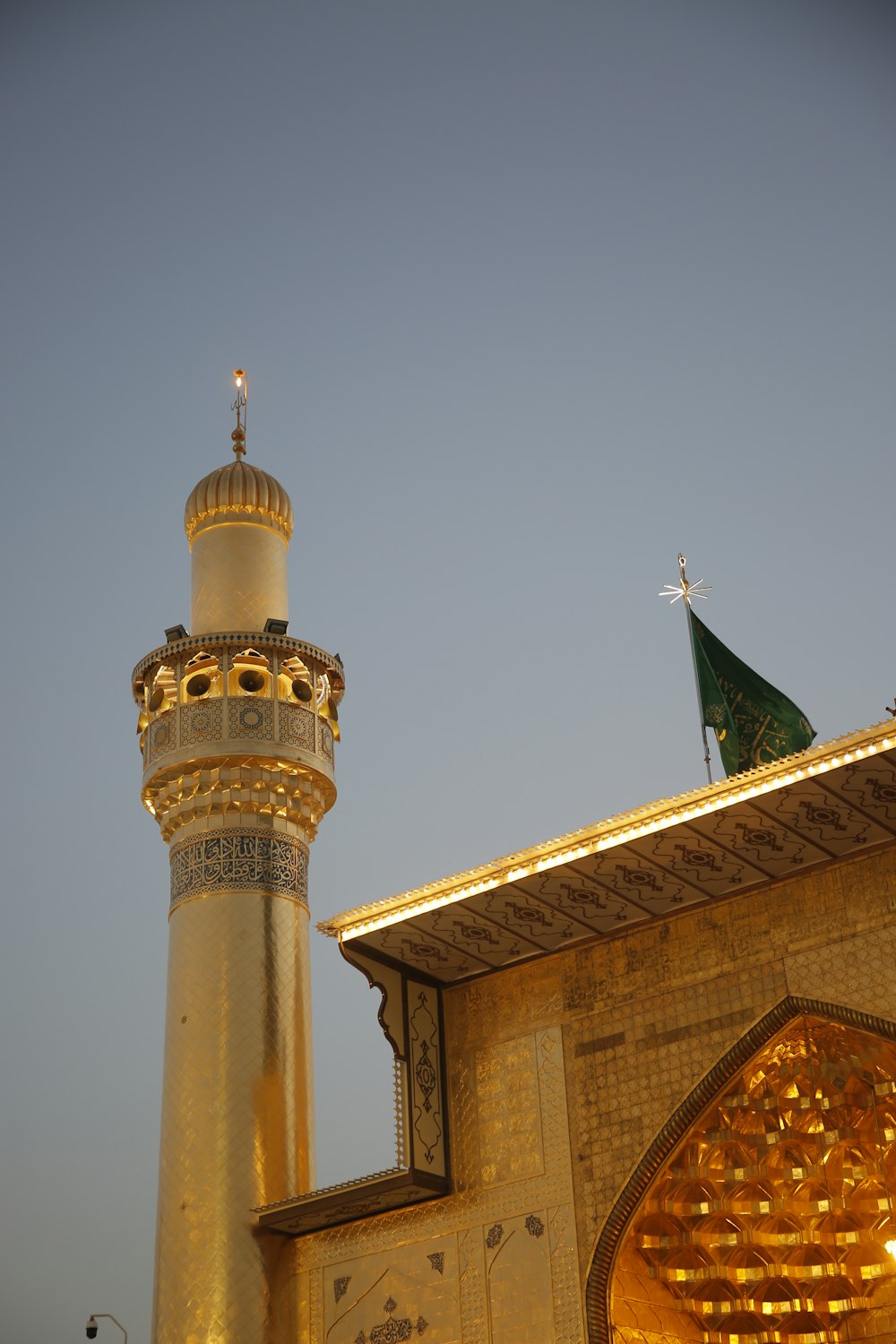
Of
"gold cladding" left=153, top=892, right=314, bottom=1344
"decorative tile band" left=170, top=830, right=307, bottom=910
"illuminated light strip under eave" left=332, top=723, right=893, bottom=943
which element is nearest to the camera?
"illuminated light strip under eave" left=332, top=723, right=893, bottom=943

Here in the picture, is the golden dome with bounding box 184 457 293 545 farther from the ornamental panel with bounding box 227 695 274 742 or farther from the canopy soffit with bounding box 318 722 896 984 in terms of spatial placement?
the canopy soffit with bounding box 318 722 896 984

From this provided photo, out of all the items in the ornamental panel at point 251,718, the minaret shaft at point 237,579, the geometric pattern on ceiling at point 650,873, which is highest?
the minaret shaft at point 237,579

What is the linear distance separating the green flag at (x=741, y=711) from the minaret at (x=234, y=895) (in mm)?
3033

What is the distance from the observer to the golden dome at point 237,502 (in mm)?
14680

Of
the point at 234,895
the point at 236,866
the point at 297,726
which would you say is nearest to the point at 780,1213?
the point at 234,895

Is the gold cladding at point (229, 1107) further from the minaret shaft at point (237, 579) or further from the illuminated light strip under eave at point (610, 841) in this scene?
the minaret shaft at point (237, 579)

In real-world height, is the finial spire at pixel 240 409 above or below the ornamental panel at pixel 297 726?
above

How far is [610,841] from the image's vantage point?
10.9 metres

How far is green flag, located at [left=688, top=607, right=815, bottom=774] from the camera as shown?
12508 millimetres

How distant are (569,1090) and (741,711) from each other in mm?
3015

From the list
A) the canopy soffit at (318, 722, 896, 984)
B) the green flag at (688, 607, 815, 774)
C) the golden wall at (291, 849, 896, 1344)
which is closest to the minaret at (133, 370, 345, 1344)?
the golden wall at (291, 849, 896, 1344)

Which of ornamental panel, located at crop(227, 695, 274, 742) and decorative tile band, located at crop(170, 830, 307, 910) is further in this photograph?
ornamental panel, located at crop(227, 695, 274, 742)

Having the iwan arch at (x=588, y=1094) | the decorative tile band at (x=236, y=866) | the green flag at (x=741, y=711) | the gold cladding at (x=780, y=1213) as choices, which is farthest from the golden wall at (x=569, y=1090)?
the decorative tile band at (x=236, y=866)

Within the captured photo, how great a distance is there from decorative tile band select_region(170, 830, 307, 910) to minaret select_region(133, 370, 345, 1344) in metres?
0.01
